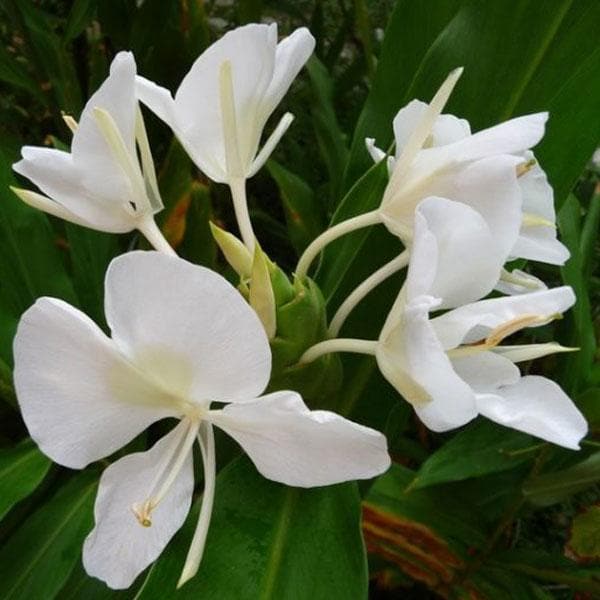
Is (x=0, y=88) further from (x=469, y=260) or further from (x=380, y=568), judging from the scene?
(x=469, y=260)

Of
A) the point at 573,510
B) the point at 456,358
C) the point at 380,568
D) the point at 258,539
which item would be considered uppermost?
the point at 456,358

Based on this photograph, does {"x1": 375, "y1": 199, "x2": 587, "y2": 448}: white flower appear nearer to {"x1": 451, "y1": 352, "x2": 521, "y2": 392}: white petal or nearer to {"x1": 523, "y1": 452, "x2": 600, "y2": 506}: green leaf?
{"x1": 451, "y1": 352, "x2": 521, "y2": 392}: white petal

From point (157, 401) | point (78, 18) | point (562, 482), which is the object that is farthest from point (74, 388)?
point (78, 18)

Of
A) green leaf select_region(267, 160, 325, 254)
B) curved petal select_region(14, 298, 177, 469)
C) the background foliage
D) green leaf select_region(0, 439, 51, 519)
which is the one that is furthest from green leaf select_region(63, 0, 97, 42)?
curved petal select_region(14, 298, 177, 469)

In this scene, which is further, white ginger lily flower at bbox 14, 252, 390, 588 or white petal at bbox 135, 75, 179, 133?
white petal at bbox 135, 75, 179, 133

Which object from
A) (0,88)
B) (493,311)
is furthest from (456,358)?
(0,88)

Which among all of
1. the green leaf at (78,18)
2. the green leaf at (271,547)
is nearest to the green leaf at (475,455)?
the green leaf at (271,547)
